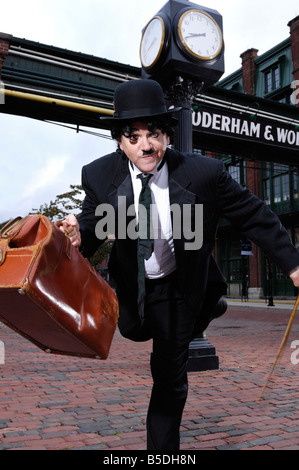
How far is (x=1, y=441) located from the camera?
3287mm

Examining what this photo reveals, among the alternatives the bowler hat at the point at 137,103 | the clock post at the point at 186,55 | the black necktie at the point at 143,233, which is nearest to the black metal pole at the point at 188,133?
the clock post at the point at 186,55

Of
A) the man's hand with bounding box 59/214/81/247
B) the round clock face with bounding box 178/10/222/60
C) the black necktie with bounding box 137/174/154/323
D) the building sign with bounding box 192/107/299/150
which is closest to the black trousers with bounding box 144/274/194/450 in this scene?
the black necktie with bounding box 137/174/154/323

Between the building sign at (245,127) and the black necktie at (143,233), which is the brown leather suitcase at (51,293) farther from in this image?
the building sign at (245,127)

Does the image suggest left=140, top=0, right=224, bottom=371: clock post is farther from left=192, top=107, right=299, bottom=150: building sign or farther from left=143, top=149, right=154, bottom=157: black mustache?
left=192, top=107, right=299, bottom=150: building sign

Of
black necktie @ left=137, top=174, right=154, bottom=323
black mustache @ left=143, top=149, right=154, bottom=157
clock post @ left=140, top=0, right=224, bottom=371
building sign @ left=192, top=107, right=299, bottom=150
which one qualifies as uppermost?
building sign @ left=192, top=107, right=299, bottom=150

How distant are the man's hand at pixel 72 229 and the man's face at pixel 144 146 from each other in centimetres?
44

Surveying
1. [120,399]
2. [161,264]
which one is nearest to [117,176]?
[161,264]

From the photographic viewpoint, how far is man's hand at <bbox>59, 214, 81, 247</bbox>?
2.27 m

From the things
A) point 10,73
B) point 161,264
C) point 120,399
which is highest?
point 10,73

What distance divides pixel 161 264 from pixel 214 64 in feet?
13.5

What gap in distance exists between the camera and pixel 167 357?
241 centimetres

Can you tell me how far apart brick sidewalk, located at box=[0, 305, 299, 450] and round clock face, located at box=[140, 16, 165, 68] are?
3.95m

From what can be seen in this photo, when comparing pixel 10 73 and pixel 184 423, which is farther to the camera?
pixel 10 73

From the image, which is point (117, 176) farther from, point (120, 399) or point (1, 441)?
point (120, 399)
